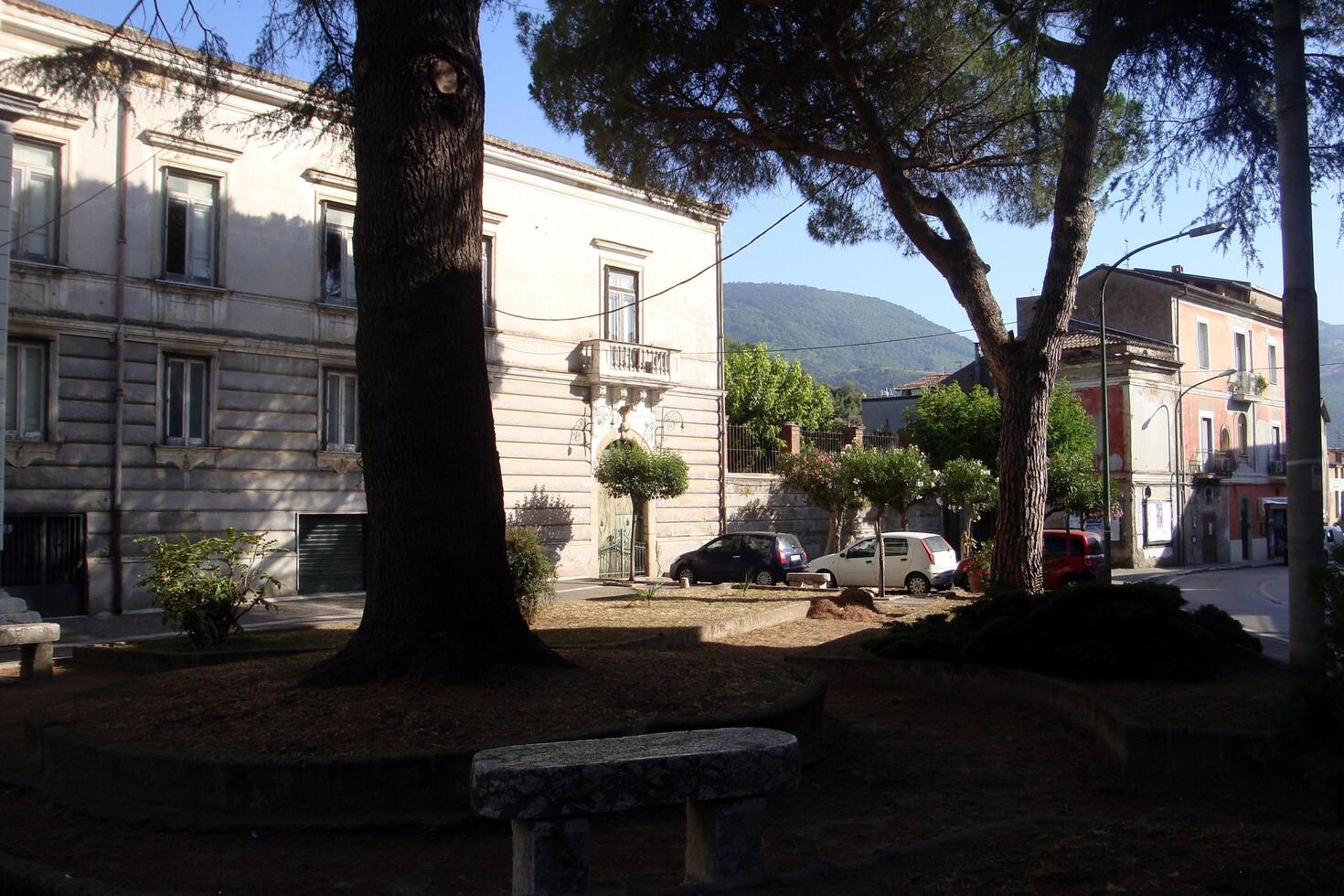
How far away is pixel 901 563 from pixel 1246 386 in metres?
29.1

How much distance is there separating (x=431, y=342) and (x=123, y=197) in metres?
15.1

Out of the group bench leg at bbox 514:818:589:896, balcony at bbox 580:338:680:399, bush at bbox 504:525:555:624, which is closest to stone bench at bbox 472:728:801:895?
bench leg at bbox 514:818:589:896

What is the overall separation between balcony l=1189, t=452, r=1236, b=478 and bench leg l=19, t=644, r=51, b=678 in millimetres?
41848

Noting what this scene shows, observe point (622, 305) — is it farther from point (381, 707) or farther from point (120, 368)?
point (381, 707)

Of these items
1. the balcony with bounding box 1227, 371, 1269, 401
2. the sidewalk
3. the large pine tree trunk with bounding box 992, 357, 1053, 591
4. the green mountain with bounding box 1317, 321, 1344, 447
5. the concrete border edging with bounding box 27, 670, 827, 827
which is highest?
the green mountain with bounding box 1317, 321, 1344, 447

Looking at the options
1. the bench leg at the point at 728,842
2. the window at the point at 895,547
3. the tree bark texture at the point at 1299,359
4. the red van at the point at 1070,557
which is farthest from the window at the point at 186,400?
the bench leg at the point at 728,842

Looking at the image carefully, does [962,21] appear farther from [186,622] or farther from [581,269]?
[581,269]

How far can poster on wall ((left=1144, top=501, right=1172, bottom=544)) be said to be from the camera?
40.8 m

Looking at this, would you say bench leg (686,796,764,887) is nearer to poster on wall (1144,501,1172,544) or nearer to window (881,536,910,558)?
window (881,536,910,558)

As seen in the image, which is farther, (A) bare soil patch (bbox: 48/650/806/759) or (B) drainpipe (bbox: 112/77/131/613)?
(B) drainpipe (bbox: 112/77/131/613)

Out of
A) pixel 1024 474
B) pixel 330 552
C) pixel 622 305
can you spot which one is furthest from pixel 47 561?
pixel 1024 474

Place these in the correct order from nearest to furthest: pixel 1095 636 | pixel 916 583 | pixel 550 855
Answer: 1. pixel 550 855
2. pixel 1095 636
3. pixel 916 583

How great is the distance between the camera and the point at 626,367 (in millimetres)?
27734

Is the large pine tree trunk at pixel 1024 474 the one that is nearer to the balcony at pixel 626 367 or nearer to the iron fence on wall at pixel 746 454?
the balcony at pixel 626 367
